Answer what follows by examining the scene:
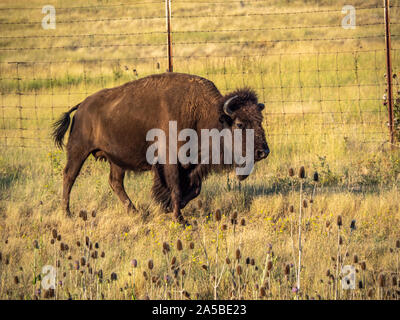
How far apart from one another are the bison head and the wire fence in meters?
2.54

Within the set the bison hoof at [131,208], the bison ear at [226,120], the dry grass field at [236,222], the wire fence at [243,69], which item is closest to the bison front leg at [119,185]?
the bison hoof at [131,208]

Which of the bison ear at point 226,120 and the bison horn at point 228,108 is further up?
the bison horn at point 228,108

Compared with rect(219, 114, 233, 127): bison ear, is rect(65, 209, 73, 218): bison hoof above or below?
below

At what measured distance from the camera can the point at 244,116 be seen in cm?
606

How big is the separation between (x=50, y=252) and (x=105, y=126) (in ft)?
6.63

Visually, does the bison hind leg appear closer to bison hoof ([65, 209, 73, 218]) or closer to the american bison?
the american bison

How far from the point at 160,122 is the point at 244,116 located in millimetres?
993

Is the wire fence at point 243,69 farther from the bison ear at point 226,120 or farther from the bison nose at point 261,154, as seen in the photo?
the bison nose at point 261,154

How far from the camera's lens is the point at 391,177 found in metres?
7.54

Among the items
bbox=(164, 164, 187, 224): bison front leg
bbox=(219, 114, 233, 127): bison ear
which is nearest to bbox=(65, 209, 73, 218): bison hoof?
bbox=(164, 164, 187, 224): bison front leg

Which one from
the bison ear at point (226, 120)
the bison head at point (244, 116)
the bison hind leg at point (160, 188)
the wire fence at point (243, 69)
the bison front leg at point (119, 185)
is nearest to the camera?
the bison head at point (244, 116)

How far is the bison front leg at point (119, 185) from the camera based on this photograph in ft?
22.1

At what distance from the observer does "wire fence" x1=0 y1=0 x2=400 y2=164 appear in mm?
10258

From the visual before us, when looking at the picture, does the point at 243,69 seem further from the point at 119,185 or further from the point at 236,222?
the point at 236,222
